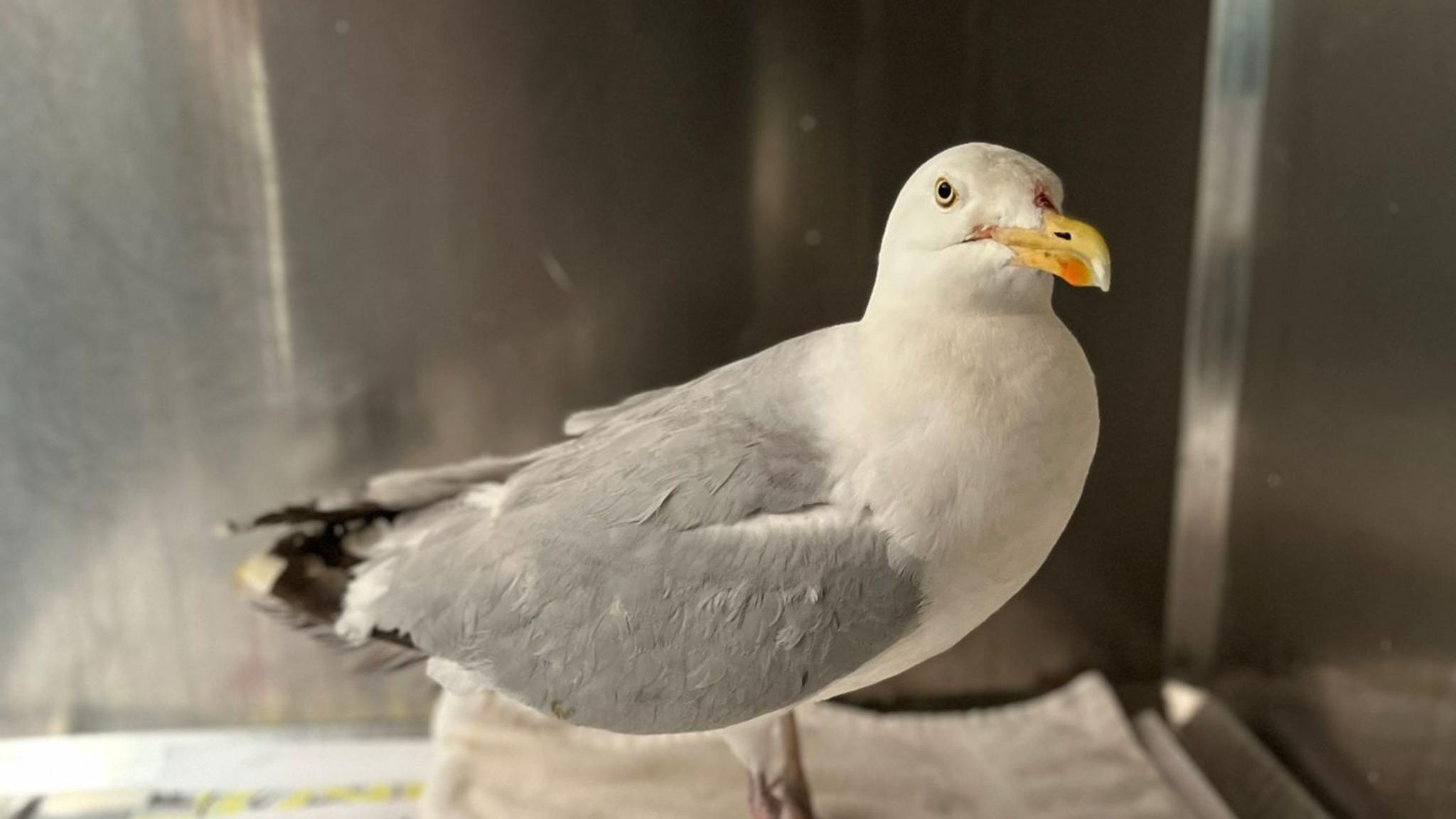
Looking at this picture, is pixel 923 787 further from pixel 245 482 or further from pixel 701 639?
pixel 245 482

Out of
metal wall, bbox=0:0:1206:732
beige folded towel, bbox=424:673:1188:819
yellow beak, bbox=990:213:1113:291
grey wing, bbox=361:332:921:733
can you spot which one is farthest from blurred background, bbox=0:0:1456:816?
yellow beak, bbox=990:213:1113:291

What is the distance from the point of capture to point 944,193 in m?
0.54

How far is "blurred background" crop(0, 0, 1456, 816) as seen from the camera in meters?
0.92

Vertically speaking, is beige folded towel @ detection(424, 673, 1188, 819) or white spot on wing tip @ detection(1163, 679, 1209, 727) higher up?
beige folded towel @ detection(424, 673, 1188, 819)

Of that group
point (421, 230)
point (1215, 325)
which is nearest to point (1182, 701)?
point (1215, 325)

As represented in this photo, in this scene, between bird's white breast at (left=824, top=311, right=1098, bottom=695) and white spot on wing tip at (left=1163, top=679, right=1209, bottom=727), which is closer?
bird's white breast at (left=824, top=311, right=1098, bottom=695)

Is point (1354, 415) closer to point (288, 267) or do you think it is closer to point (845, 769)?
point (845, 769)

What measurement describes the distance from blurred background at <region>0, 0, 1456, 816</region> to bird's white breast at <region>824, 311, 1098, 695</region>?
42cm

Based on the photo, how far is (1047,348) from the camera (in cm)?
56

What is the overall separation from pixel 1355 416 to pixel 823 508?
52 cm

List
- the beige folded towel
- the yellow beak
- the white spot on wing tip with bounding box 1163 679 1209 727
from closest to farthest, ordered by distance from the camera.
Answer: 1. the yellow beak
2. the beige folded towel
3. the white spot on wing tip with bounding box 1163 679 1209 727

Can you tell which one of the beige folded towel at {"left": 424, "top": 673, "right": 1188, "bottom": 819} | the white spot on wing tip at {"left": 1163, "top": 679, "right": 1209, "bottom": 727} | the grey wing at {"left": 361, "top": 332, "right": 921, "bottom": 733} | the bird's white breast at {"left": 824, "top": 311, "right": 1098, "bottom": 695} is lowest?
the white spot on wing tip at {"left": 1163, "top": 679, "right": 1209, "bottom": 727}

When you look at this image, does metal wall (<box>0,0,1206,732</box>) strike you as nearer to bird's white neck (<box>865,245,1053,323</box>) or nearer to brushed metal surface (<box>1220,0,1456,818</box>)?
brushed metal surface (<box>1220,0,1456,818</box>)

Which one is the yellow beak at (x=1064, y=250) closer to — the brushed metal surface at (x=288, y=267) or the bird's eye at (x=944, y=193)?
the bird's eye at (x=944, y=193)
